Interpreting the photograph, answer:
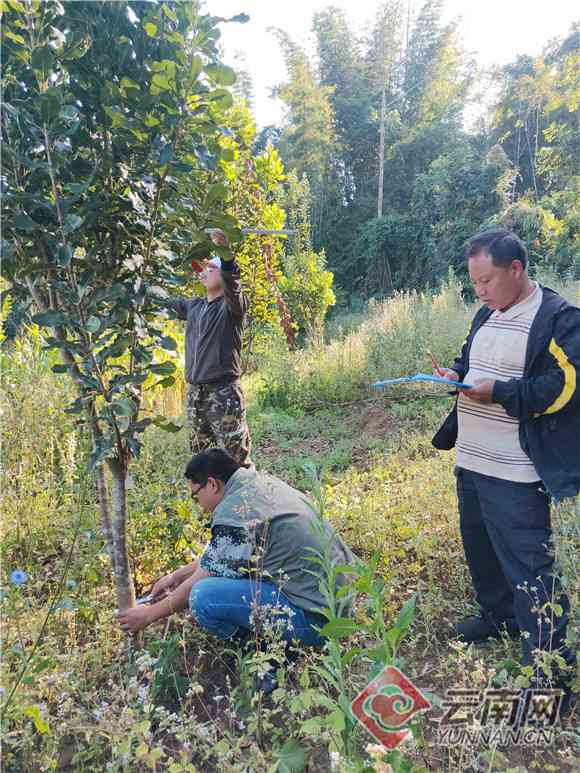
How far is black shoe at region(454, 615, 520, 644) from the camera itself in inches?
97.0

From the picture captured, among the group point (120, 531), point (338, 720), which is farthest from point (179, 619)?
point (338, 720)

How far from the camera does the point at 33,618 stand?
2320 mm

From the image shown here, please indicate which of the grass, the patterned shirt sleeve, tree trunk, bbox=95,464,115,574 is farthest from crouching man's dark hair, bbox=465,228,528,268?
tree trunk, bbox=95,464,115,574

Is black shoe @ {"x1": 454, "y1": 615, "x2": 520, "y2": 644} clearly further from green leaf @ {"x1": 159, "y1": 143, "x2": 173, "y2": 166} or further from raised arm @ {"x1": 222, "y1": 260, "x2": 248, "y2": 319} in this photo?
green leaf @ {"x1": 159, "y1": 143, "x2": 173, "y2": 166}

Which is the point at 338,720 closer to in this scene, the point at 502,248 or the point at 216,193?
the point at 216,193

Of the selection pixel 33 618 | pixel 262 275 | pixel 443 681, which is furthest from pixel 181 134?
pixel 262 275

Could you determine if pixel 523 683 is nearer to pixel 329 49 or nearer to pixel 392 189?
pixel 392 189

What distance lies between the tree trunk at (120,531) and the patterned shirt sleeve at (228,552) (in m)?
0.32

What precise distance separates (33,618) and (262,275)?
19.6 feet

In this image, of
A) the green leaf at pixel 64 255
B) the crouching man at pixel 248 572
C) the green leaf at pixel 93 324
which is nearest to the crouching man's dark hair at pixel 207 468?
the crouching man at pixel 248 572

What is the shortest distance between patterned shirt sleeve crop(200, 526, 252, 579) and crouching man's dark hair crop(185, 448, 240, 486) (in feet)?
0.81

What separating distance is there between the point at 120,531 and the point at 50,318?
935 millimetres

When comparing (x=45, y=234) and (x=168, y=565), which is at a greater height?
(x=45, y=234)

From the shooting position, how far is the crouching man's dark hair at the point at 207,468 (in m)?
2.37
